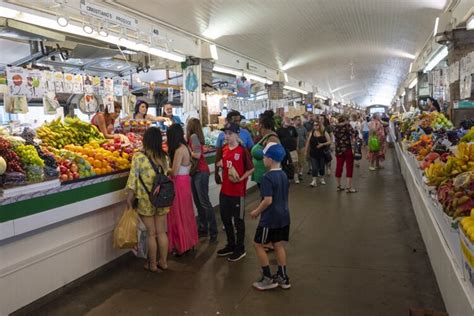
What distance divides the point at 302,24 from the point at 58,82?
687 centimetres

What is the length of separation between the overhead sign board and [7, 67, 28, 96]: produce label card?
53.6 inches

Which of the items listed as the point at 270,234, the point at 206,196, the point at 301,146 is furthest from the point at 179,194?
the point at 301,146

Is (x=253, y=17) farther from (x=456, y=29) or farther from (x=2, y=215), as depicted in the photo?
(x=2, y=215)

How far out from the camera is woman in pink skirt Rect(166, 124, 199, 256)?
4778 mm

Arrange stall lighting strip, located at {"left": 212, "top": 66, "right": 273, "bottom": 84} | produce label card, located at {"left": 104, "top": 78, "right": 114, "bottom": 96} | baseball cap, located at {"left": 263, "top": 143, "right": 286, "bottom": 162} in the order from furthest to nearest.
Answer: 1. stall lighting strip, located at {"left": 212, "top": 66, "right": 273, "bottom": 84}
2. produce label card, located at {"left": 104, "top": 78, "right": 114, "bottom": 96}
3. baseball cap, located at {"left": 263, "top": 143, "right": 286, "bottom": 162}

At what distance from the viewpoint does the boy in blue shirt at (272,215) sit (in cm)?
380

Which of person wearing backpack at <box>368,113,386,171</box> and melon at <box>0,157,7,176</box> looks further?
person wearing backpack at <box>368,113,386,171</box>

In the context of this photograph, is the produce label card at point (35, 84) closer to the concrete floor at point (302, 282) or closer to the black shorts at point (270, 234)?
the concrete floor at point (302, 282)

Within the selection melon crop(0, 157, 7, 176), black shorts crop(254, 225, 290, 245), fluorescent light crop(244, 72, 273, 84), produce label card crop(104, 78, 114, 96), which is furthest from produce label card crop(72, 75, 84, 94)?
fluorescent light crop(244, 72, 273, 84)

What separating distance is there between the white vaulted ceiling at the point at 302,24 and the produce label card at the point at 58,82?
2159 millimetres

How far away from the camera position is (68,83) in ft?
17.2

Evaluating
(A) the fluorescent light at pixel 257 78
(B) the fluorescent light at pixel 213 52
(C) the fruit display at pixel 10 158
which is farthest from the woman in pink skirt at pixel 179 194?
(A) the fluorescent light at pixel 257 78

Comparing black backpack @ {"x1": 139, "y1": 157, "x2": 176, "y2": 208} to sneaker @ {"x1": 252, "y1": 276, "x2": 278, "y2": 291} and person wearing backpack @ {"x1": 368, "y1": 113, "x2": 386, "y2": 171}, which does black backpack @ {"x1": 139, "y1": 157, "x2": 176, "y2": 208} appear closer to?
sneaker @ {"x1": 252, "y1": 276, "x2": 278, "y2": 291}

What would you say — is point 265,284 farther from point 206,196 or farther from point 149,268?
point 206,196
